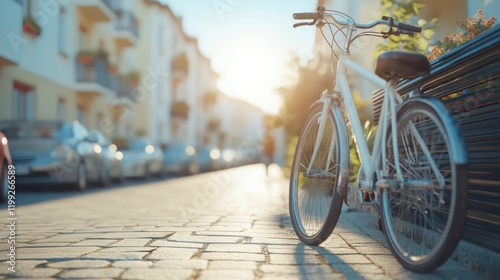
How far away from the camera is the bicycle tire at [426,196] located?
2574 millimetres

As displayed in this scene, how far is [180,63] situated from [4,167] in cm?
3457

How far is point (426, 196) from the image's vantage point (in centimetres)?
297

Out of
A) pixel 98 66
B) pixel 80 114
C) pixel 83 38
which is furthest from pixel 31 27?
pixel 83 38

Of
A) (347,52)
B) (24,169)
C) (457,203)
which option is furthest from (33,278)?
(24,169)

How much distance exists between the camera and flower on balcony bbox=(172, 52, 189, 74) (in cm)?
4152

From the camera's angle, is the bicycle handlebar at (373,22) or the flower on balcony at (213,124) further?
the flower on balcony at (213,124)

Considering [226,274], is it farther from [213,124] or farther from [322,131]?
[213,124]

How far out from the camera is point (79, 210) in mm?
7176

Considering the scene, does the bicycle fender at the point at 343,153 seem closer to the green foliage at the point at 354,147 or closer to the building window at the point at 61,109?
the green foliage at the point at 354,147

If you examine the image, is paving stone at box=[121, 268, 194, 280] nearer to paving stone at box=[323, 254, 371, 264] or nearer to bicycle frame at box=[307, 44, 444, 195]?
paving stone at box=[323, 254, 371, 264]

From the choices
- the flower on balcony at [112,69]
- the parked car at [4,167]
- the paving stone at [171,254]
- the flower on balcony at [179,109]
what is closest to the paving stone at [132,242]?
the paving stone at [171,254]

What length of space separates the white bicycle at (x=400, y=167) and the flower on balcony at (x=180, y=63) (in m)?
38.0

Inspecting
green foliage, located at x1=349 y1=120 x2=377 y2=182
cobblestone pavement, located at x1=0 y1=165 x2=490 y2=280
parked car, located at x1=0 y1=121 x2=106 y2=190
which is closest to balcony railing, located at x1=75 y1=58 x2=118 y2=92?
parked car, located at x1=0 y1=121 x2=106 y2=190

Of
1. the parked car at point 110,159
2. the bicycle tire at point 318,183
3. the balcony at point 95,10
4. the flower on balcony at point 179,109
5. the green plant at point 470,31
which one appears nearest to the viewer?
the bicycle tire at point 318,183
